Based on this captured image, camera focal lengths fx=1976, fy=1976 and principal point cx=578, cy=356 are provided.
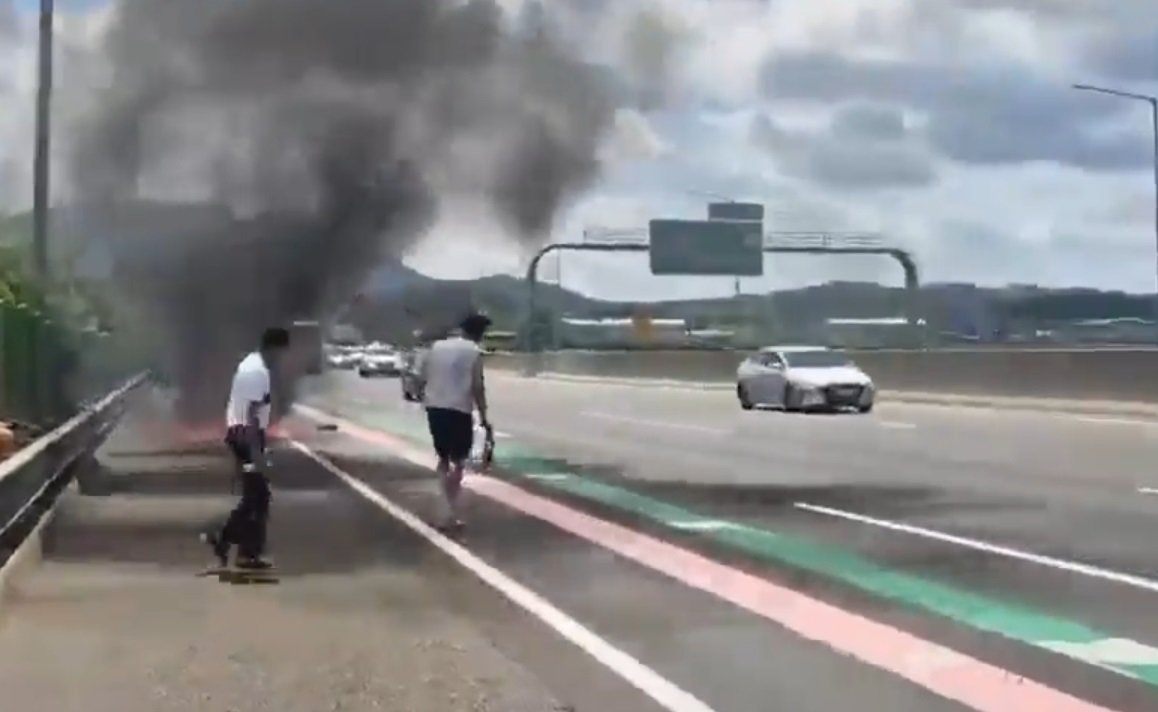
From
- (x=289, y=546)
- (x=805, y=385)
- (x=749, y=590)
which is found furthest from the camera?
(x=805, y=385)

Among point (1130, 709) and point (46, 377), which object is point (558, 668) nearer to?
point (1130, 709)

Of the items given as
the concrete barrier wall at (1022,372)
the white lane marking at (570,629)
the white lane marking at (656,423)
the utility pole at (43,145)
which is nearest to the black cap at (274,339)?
the white lane marking at (570,629)

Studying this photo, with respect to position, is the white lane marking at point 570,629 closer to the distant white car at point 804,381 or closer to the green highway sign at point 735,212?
the distant white car at point 804,381

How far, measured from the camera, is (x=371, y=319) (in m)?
38.0

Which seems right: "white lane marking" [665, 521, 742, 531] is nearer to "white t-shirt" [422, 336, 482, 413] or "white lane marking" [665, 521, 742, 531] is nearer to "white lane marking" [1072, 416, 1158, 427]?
"white t-shirt" [422, 336, 482, 413]

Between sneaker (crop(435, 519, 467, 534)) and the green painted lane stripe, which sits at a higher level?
the green painted lane stripe

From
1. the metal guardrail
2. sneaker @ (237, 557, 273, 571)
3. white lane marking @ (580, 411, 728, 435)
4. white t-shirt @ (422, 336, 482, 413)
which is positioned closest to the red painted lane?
white t-shirt @ (422, 336, 482, 413)

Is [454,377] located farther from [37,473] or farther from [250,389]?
[37,473]

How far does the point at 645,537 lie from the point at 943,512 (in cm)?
316

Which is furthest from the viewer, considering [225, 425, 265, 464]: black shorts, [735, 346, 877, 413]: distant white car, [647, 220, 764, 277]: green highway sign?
[647, 220, 764, 277]: green highway sign

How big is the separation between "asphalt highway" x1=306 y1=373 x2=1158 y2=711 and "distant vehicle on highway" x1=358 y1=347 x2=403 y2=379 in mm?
44122

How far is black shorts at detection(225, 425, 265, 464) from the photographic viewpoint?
42.0 feet

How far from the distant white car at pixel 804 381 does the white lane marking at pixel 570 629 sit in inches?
902

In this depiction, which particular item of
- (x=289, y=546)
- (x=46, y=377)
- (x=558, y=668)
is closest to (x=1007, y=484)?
(x=289, y=546)
